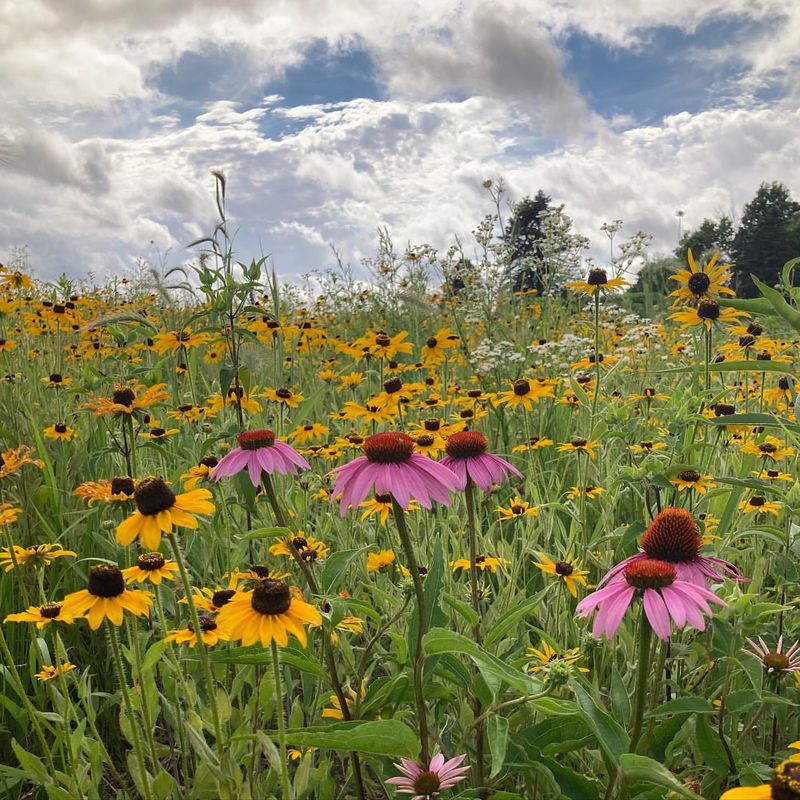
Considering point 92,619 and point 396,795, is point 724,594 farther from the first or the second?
point 92,619

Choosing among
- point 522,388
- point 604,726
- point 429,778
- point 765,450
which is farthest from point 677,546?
point 522,388

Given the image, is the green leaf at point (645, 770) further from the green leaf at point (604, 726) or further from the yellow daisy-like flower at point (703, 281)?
the yellow daisy-like flower at point (703, 281)

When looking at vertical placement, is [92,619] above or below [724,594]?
above

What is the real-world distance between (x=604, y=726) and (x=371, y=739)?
29 cm

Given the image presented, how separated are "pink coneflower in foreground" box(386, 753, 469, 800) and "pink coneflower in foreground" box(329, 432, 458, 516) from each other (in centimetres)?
37

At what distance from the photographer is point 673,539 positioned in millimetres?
974

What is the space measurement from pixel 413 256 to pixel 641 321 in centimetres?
199

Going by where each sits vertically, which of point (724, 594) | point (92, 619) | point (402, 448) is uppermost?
point (402, 448)

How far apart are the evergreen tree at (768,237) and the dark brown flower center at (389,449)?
884 inches

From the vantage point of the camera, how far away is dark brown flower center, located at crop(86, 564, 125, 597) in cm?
114

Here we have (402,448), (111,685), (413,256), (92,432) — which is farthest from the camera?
(413,256)

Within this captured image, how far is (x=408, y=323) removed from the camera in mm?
6496

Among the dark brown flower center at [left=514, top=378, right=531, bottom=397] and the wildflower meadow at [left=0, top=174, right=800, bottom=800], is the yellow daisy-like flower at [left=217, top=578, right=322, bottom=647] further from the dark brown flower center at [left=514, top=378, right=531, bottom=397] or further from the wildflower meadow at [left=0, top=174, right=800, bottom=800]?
the dark brown flower center at [left=514, top=378, right=531, bottom=397]

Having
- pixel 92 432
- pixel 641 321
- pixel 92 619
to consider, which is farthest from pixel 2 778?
pixel 641 321
